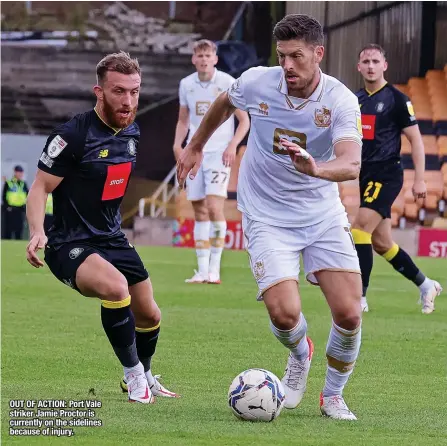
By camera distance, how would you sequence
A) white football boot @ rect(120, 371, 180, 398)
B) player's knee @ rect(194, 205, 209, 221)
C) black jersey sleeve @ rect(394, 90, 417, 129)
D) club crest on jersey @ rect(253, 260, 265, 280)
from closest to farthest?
club crest on jersey @ rect(253, 260, 265, 280)
white football boot @ rect(120, 371, 180, 398)
black jersey sleeve @ rect(394, 90, 417, 129)
player's knee @ rect(194, 205, 209, 221)

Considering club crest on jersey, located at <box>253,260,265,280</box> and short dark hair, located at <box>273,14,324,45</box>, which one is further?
club crest on jersey, located at <box>253,260,265,280</box>

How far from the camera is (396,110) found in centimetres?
1046

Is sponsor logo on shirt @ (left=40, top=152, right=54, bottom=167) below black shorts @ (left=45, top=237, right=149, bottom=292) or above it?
above

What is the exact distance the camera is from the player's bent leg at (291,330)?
587 cm

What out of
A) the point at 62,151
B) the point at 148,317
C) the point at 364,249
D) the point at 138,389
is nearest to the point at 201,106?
the point at 364,249

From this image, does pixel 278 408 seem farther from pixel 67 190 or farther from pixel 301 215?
pixel 67 190

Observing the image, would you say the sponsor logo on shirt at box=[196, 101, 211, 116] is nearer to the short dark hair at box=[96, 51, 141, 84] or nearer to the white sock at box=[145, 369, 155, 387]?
the short dark hair at box=[96, 51, 141, 84]

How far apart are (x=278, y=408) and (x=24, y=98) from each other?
2475 centimetres

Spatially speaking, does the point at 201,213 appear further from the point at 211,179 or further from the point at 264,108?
the point at 264,108

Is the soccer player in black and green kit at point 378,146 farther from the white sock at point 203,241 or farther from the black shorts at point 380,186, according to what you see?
the white sock at point 203,241

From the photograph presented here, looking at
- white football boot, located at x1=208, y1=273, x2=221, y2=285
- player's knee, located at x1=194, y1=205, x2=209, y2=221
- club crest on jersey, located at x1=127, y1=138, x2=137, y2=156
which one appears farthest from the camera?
white football boot, located at x1=208, y1=273, x2=221, y2=285

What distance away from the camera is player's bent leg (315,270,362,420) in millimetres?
5785

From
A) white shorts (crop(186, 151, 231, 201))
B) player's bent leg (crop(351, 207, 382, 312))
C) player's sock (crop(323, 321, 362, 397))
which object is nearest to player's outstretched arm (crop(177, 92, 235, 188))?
player's sock (crop(323, 321, 362, 397))

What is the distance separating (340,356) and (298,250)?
0.59 metres
